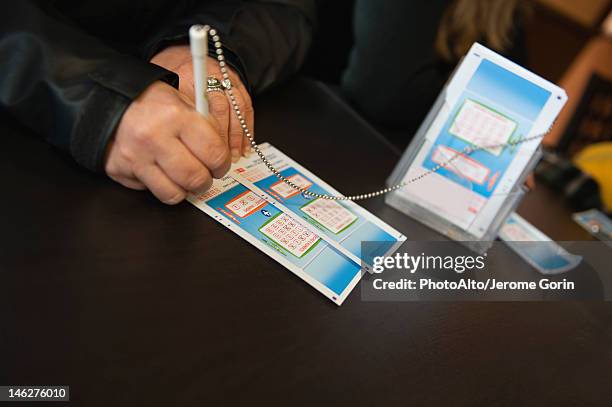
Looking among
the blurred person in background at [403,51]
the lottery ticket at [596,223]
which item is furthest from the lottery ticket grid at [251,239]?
the lottery ticket at [596,223]

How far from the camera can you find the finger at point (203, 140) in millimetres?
436

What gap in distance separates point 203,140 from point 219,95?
8 cm

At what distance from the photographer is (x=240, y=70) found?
0.61m

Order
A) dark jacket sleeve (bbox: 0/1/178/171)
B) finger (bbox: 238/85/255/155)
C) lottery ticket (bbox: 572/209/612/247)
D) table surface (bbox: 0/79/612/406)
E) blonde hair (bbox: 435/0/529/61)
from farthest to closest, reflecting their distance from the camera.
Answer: blonde hair (bbox: 435/0/529/61)
lottery ticket (bbox: 572/209/612/247)
finger (bbox: 238/85/255/155)
dark jacket sleeve (bbox: 0/1/178/171)
table surface (bbox: 0/79/612/406)

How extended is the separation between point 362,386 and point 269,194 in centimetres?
25

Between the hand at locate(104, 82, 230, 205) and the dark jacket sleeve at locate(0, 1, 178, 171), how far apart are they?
0.06ft

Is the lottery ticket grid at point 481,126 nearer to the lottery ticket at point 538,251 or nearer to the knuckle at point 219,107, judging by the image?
the lottery ticket at point 538,251

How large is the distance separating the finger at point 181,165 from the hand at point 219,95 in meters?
0.07

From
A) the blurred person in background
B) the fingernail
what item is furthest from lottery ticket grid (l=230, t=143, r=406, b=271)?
the blurred person in background

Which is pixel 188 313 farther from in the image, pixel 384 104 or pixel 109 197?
pixel 384 104

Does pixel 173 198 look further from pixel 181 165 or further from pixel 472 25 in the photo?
pixel 472 25

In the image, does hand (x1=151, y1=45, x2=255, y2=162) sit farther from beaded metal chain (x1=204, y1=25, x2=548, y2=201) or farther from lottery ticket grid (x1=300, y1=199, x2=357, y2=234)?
lottery ticket grid (x1=300, y1=199, x2=357, y2=234)

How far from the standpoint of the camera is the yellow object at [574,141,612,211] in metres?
1.15

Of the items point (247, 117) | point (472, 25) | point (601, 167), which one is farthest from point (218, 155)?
point (601, 167)
